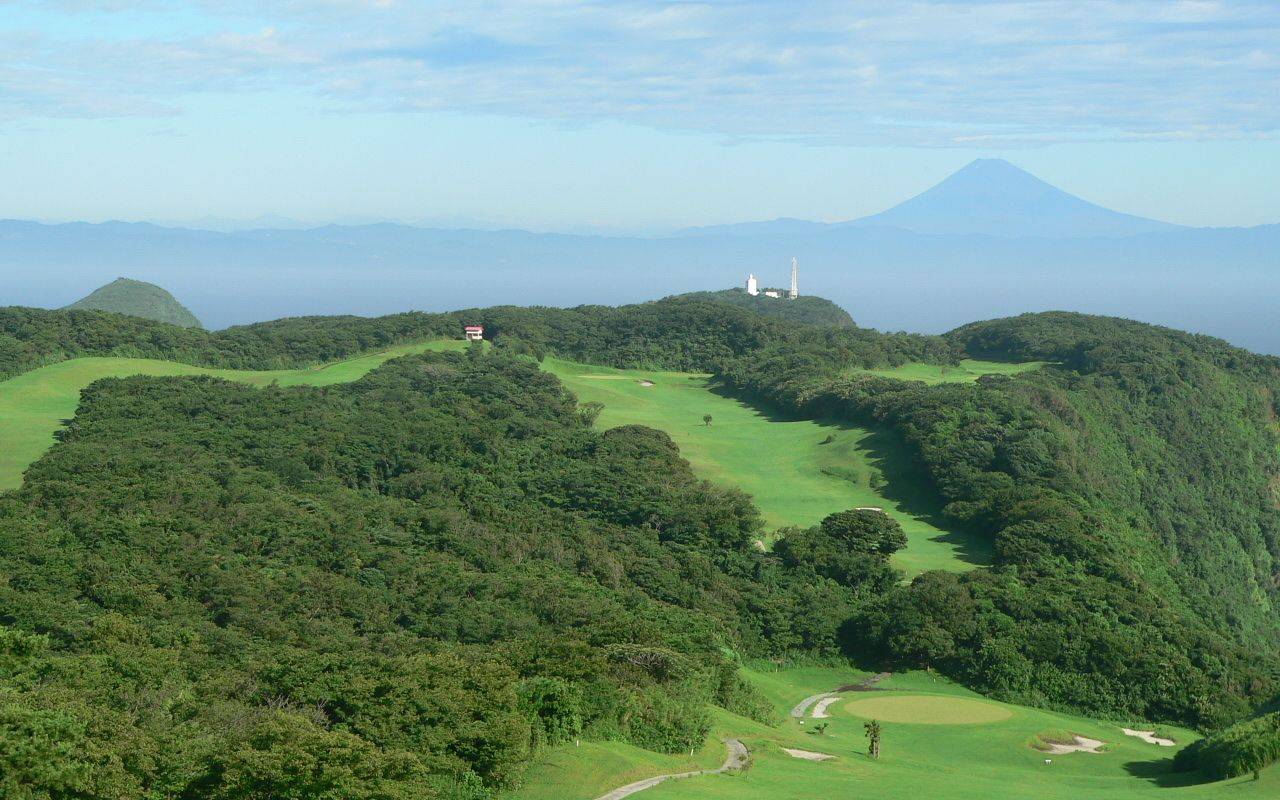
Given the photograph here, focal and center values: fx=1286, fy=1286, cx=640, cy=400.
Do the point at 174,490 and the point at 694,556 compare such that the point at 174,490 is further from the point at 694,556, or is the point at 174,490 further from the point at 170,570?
the point at 694,556

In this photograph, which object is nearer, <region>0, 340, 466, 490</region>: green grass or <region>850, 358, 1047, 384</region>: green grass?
<region>0, 340, 466, 490</region>: green grass

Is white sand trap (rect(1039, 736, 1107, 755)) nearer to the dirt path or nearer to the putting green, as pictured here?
the putting green

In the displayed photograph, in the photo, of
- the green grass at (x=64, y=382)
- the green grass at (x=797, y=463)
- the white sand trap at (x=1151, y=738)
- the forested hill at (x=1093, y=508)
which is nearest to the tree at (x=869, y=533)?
the green grass at (x=797, y=463)

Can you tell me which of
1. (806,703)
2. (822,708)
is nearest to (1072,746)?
(822,708)

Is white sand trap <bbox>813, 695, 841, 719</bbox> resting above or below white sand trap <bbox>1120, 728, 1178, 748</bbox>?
above

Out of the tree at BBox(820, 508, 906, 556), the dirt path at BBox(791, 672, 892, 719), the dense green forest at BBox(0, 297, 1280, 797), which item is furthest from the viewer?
the tree at BBox(820, 508, 906, 556)

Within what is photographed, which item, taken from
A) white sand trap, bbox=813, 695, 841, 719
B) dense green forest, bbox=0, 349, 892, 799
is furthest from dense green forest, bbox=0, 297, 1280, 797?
white sand trap, bbox=813, 695, 841, 719

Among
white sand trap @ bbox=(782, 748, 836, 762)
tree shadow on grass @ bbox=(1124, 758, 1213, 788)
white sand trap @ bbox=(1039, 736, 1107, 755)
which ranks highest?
white sand trap @ bbox=(782, 748, 836, 762)
